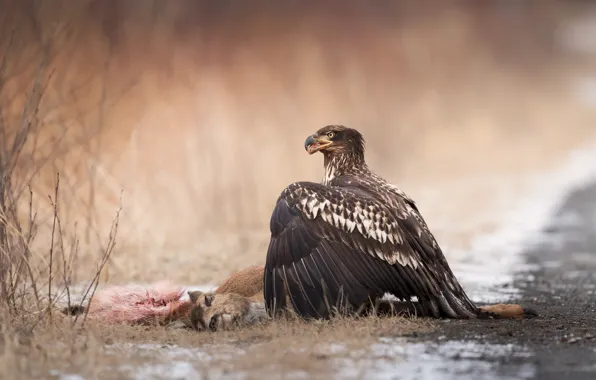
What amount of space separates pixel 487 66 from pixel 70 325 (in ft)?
93.4

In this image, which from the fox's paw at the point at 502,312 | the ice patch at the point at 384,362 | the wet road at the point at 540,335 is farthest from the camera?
the fox's paw at the point at 502,312

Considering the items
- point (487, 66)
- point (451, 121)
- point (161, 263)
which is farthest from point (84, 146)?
point (487, 66)

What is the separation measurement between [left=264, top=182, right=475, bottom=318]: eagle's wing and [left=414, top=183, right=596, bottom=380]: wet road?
0.45m

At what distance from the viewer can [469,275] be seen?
12.0m

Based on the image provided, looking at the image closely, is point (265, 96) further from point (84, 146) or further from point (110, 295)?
point (110, 295)

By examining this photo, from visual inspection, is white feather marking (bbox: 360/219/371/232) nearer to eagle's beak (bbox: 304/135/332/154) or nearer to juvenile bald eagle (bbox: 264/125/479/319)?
juvenile bald eagle (bbox: 264/125/479/319)

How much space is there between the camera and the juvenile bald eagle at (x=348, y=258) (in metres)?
7.67

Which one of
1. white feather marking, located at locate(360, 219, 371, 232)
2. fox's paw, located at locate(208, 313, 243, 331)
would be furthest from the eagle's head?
fox's paw, located at locate(208, 313, 243, 331)

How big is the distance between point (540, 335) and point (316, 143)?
253 cm

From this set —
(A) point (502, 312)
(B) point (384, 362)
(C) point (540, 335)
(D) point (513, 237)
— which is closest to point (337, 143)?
(A) point (502, 312)

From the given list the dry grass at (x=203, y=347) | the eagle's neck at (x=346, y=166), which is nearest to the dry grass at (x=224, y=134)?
the dry grass at (x=203, y=347)

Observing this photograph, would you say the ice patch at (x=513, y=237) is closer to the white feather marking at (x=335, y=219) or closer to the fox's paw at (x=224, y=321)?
the white feather marking at (x=335, y=219)

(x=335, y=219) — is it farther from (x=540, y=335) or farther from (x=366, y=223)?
(x=540, y=335)

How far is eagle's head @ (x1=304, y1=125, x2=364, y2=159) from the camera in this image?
8.73 meters
